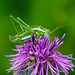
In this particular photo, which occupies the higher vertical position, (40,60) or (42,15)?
(42,15)

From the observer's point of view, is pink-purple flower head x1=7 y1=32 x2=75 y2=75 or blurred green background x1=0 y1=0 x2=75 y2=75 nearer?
pink-purple flower head x1=7 y1=32 x2=75 y2=75

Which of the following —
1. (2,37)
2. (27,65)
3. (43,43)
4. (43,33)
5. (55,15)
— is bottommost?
(27,65)

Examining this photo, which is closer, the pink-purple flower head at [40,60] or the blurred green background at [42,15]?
the pink-purple flower head at [40,60]

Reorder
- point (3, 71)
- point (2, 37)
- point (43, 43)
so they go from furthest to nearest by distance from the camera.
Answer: point (2, 37) < point (3, 71) < point (43, 43)

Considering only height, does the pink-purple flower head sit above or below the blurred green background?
below

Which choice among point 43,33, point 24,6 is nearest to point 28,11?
point 24,6

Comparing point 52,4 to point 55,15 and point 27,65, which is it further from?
point 27,65

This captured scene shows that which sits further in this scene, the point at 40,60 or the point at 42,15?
the point at 42,15

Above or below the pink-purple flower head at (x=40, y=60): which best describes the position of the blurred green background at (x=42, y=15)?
above
